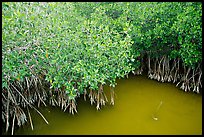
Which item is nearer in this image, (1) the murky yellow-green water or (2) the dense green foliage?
(2) the dense green foliage

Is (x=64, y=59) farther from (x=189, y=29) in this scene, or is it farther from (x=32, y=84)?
(x=189, y=29)

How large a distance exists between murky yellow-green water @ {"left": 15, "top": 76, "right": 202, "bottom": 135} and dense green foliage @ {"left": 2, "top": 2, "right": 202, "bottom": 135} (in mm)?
276

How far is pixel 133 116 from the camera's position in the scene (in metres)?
6.14

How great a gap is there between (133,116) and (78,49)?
6.38 ft

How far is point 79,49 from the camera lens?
5.66 m

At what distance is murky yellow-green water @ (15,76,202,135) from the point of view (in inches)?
221

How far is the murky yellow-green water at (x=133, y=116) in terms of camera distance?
5.61m

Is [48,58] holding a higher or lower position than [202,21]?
lower

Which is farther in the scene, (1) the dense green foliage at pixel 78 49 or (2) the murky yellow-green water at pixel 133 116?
(2) the murky yellow-green water at pixel 133 116

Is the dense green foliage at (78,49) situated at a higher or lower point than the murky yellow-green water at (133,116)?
higher

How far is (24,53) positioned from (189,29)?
154 inches

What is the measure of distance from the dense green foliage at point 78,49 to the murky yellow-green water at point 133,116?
0.90 ft

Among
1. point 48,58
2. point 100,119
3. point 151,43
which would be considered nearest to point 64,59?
point 48,58

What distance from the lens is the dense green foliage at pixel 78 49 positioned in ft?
17.0
